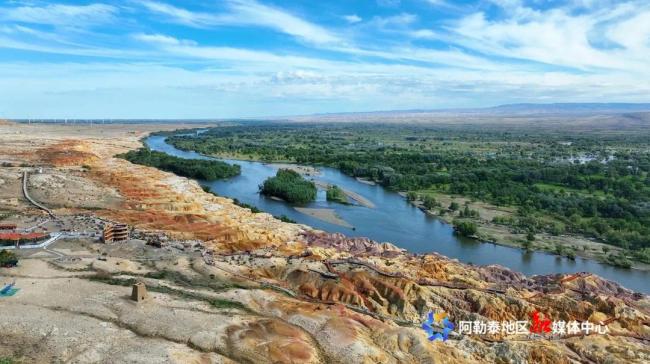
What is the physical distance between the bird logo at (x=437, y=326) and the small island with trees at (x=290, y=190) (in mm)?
41168

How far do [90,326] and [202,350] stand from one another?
212 inches

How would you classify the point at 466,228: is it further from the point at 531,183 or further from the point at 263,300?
the point at 263,300

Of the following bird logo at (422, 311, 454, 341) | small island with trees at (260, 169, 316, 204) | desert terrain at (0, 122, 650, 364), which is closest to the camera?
desert terrain at (0, 122, 650, 364)

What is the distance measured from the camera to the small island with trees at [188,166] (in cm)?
8706

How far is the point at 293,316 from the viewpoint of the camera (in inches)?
1003

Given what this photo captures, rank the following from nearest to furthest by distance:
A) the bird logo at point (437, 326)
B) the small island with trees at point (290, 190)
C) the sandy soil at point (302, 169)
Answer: the bird logo at point (437, 326) → the small island with trees at point (290, 190) → the sandy soil at point (302, 169)

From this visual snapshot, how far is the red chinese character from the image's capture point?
92.1 feet

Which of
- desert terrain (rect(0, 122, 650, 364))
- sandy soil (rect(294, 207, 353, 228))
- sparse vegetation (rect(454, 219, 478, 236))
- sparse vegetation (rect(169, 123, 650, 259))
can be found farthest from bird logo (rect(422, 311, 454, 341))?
sandy soil (rect(294, 207, 353, 228))

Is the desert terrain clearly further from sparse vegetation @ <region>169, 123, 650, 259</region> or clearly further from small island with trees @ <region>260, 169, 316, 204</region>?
sparse vegetation @ <region>169, 123, 650, 259</region>

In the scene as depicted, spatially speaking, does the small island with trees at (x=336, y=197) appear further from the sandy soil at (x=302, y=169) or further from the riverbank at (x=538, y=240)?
the sandy soil at (x=302, y=169)

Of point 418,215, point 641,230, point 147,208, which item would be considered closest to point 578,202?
point 641,230

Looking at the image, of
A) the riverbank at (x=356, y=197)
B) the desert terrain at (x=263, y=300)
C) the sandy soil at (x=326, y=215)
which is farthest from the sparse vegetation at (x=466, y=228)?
the riverbank at (x=356, y=197)

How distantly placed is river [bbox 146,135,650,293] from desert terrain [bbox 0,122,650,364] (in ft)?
29.6

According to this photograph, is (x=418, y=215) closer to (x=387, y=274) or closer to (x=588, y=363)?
(x=387, y=274)
